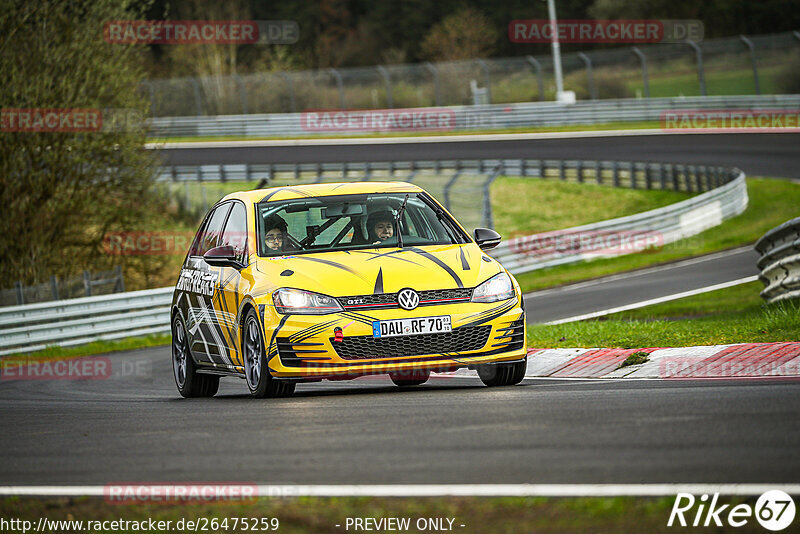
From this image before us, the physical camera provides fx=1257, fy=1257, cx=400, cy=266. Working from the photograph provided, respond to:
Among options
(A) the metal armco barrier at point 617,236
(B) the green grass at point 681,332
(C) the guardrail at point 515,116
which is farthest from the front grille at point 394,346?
(C) the guardrail at point 515,116

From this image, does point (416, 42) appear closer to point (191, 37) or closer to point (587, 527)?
point (191, 37)

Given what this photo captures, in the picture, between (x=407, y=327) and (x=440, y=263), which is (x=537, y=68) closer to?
(x=440, y=263)

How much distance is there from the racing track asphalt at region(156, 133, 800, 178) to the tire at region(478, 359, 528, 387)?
28.3m

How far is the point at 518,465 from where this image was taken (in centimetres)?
580

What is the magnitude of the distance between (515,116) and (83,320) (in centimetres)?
3301

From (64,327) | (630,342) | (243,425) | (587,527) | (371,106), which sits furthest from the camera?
(371,106)

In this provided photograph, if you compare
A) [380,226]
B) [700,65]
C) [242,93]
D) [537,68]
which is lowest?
[380,226]

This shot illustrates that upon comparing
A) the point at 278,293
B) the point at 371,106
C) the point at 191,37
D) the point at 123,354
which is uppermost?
the point at 191,37

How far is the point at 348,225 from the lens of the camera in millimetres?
10664

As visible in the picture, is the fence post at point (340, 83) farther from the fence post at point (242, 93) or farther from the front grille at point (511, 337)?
the front grille at point (511, 337)

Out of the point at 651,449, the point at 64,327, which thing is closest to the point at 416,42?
the point at 64,327

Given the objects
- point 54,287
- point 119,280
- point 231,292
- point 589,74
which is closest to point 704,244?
point 119,280

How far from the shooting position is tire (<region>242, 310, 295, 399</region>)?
9.74m

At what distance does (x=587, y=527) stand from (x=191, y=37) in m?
59.1
